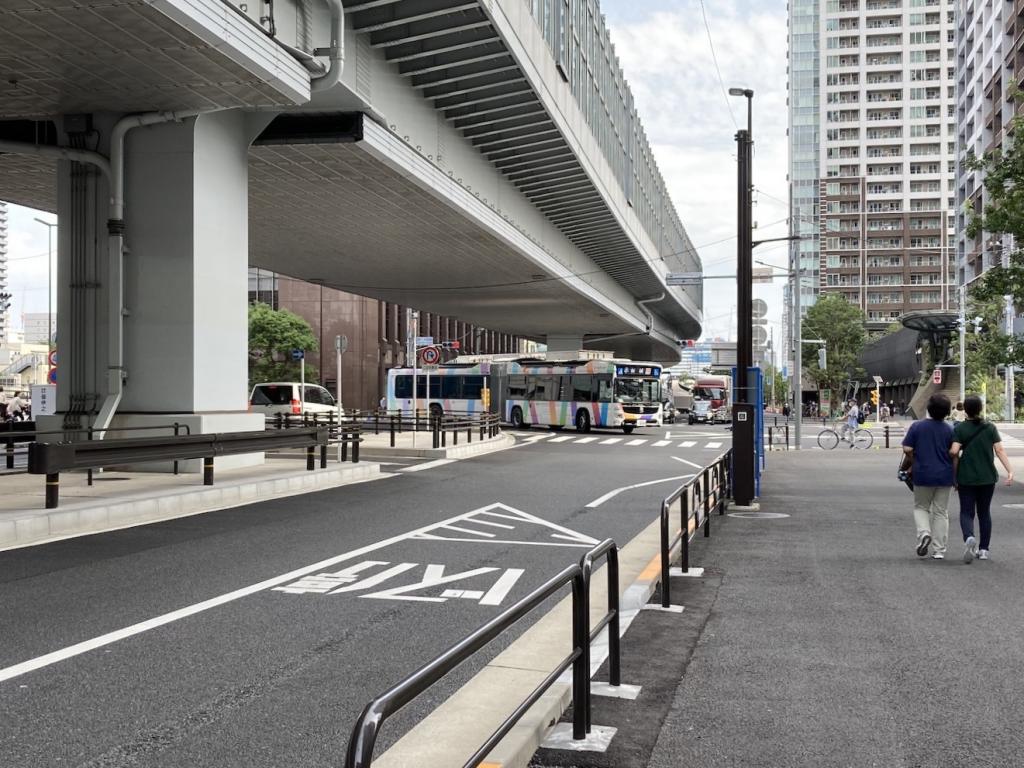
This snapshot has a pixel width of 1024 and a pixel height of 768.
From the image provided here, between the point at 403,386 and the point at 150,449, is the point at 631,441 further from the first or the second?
the point at 150,449

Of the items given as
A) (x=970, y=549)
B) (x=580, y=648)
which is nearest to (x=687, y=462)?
(x=970, y=549)

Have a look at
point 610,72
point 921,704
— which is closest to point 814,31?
point 610,72

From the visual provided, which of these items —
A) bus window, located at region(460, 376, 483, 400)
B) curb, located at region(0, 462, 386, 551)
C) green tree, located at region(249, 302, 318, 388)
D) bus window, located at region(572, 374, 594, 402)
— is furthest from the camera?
green tree, located at region(249, 302, 318, 388)

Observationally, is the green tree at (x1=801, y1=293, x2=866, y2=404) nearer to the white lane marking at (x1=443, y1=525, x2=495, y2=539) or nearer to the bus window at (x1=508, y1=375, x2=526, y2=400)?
the bus window at (x1=508, y1=375, x2=526, y2=400)

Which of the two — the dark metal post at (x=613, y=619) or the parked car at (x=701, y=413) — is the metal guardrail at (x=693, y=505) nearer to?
the dark metal post at (x=613, y=619)

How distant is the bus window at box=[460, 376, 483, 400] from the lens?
47.2 meters

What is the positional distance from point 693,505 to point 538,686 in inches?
280

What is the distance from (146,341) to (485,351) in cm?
10307

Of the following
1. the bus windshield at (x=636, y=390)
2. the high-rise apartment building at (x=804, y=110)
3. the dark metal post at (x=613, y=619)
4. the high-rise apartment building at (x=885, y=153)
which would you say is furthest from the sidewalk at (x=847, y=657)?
the high-rise apartment building at (x=804, y=110)

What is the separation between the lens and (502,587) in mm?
8359

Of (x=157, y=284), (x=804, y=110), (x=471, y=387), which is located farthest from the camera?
(x=804, y=110)

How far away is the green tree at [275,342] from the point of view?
7112cm

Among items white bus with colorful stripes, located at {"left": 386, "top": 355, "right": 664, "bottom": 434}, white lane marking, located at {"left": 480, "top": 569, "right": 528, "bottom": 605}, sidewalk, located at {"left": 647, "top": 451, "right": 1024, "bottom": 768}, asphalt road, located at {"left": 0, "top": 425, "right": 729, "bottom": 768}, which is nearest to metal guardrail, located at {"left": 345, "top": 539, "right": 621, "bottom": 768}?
sidewalk, located at {"left": 647, "top": 451, "right": 1024, "bottom": 768}

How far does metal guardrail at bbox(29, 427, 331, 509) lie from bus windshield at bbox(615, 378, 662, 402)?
25354 mm
